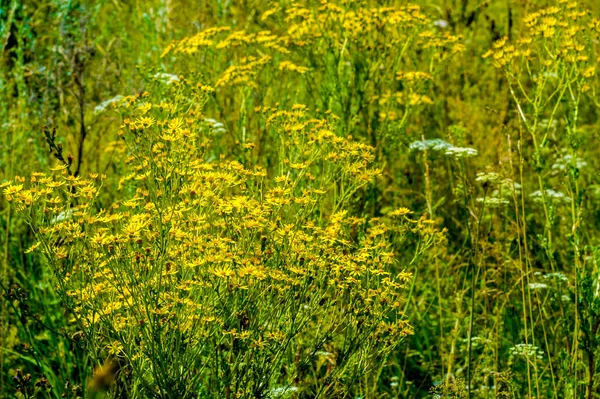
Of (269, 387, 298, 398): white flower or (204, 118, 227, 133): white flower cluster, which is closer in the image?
(269, 387, 298, 398): white flower

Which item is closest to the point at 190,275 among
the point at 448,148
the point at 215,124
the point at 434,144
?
the point at 448,148

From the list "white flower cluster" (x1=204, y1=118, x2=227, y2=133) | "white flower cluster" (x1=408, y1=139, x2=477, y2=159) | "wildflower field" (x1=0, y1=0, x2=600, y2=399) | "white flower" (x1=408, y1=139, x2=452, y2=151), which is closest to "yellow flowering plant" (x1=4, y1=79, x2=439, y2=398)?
"wildflower field" (x1=0, y1=0, x2=600, y2=399)

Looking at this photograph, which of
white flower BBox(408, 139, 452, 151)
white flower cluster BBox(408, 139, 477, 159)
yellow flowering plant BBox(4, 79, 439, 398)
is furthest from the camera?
white flower BBox(408, 139, 452, 151)

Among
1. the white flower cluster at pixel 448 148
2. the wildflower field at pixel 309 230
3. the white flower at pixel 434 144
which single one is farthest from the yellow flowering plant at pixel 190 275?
the white flower at pixel 434 144

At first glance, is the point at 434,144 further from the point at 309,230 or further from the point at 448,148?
the point at 309,230

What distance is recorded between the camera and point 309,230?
2.59m

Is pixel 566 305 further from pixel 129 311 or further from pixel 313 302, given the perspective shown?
pixel 129 311

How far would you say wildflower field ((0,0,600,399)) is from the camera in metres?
2.06

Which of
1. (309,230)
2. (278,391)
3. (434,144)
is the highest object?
(434,144)

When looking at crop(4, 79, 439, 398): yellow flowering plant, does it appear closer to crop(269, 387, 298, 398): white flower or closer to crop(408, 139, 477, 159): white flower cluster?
crop(269, 387, 298, 398): white flower

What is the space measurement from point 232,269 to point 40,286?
5.91ft

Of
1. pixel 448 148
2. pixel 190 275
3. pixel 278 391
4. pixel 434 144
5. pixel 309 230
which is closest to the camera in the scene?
pixel 190 275

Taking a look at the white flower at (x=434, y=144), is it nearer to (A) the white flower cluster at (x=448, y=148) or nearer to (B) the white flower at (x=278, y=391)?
(A) the white flower cluster at (x=448, y=148)

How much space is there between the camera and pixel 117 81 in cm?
513
